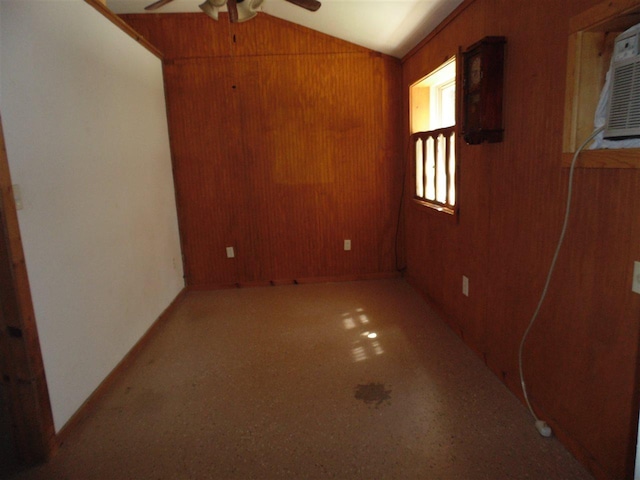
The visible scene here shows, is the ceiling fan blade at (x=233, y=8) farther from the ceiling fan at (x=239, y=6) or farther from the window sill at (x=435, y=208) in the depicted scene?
the window sill at (x=435, y=208)

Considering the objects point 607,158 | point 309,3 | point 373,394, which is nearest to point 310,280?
point 373,394

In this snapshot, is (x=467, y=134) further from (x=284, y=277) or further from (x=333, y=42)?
(x=284, y=277)

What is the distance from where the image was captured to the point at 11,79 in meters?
1.76

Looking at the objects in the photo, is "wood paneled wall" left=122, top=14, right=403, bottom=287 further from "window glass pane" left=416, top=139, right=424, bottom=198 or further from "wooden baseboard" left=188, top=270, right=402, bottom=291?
"window glass pane" left=416, top=139, right=424, bottom=198

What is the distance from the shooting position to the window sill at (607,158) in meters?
1.32

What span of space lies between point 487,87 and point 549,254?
0.95m

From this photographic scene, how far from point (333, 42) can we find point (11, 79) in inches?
116

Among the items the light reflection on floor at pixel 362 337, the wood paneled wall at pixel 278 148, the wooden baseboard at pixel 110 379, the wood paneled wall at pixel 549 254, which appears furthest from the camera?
the wood paneled wall at pixel 278 148

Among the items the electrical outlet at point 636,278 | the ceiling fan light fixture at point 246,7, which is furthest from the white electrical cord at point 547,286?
the ceiling fan light fixture at point 246,7

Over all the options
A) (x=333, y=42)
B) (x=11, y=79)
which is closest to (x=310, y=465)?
(x=11, y=79)

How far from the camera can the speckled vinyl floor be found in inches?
68.6

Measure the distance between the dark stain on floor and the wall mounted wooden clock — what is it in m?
1.49

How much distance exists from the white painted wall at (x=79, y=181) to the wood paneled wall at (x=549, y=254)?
229 centimetres

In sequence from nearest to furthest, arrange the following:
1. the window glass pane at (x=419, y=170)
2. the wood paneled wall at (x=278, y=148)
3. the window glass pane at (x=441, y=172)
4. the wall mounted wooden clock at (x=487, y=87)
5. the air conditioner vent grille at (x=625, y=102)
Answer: the air conditioner vent grille at (x=625, y=102) → the wall mounted wooden clock at (x=487, y=87) → the window glass pane at (x=441, y=172) → the window glass pane at (x=419, y=170) → the wood paneled wall at (x=278, y=148)
